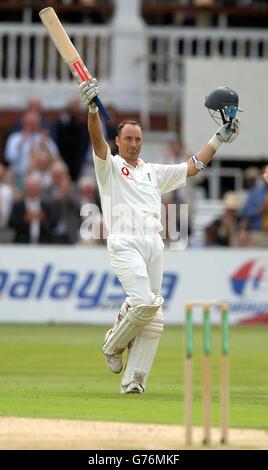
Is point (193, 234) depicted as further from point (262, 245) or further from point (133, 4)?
point (133, 4)

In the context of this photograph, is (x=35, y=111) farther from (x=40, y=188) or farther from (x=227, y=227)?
(x=227, y=227)

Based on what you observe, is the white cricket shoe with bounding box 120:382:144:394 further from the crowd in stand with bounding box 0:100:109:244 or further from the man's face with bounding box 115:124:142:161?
the crowd in stand with bounding box 0:100:109:244

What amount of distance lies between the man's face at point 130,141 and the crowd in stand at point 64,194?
10.5 meters

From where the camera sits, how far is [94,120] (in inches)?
519

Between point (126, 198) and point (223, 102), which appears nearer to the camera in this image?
point (126, 198)

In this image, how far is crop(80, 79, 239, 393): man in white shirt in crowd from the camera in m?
13.2

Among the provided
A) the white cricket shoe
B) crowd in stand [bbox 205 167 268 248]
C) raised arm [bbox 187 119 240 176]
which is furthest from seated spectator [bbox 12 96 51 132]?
the white cricket shoe

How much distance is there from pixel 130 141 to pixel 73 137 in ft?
44.3

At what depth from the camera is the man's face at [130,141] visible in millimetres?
13445

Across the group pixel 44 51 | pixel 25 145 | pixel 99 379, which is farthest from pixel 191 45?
pixel 99 379

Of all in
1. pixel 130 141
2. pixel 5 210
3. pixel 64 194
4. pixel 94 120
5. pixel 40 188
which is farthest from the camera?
pixel 40 188

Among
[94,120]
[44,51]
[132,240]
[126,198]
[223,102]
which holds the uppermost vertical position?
[44,51]

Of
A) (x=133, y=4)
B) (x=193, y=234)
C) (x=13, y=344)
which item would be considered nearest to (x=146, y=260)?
(x=13, y=344)

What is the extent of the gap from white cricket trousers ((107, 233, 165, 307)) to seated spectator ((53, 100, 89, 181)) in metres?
13.5
